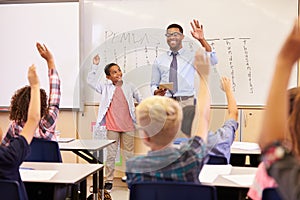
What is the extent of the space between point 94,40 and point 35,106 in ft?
10.0

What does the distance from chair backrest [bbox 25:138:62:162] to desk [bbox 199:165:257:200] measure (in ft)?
3.25

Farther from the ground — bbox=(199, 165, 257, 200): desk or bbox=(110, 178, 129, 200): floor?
bbox=(199, 165, 257, 200): desk

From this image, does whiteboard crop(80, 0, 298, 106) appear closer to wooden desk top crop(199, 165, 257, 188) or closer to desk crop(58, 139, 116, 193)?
desk crop(58, 139, 116, 193)

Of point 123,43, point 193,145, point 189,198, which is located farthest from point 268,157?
point 123,43

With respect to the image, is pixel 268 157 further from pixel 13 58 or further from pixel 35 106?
pixel 13 58

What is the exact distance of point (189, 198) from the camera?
161 centimetres

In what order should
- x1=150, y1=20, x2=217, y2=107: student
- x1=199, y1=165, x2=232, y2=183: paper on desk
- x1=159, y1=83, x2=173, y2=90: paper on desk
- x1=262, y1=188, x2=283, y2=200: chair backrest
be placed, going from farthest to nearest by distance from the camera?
x1=159, y1=83, x2=173, y2=90: paper on desk → x1=199, y1=165, x2=232, y2=183: paper on desk → x1=150, y1=20, x2=217, y2=107: student → x1=262, y1=188, x2=283, y2=200: chair backrest

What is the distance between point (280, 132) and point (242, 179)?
1.39 metres

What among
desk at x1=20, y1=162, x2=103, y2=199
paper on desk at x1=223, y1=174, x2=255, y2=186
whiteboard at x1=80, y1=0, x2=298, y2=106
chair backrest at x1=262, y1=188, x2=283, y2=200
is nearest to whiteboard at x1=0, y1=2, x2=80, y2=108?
whiteboard at x1=80, y1=0, x2=298, y2=106

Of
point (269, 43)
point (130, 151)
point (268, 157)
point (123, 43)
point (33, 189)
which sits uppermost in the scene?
point (269, 43)

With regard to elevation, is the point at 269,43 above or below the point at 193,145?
above

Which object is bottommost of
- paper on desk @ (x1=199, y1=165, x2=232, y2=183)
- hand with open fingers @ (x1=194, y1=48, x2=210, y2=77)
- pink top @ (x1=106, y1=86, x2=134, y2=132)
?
paper on desk @ (x1=199, y1=165, x2=232, y2=183)

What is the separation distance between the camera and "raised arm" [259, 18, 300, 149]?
0.78m

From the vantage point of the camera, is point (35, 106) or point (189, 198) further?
point (35, 106)
